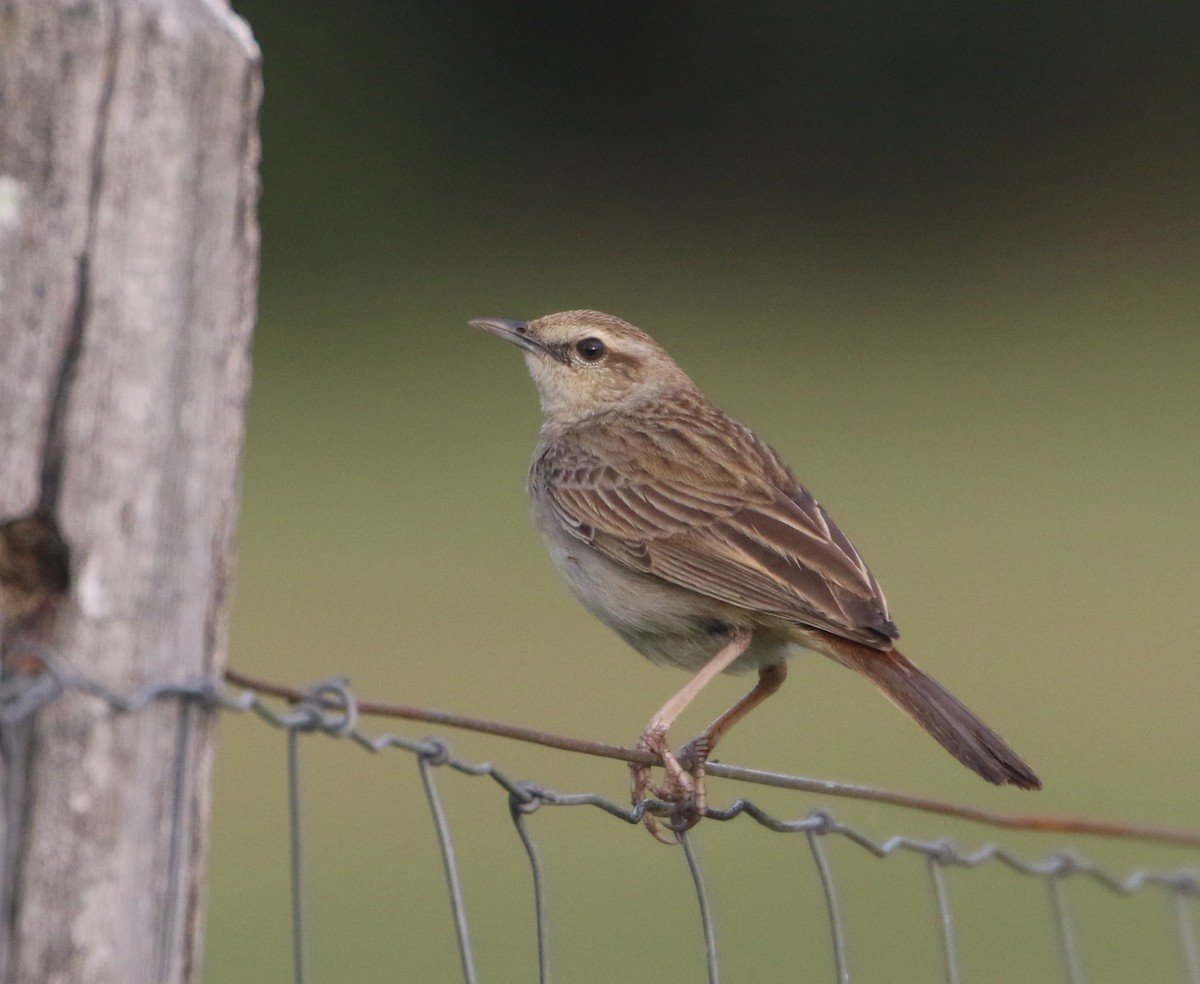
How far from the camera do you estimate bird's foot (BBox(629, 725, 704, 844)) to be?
443 centimetres

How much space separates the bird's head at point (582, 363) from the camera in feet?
21.4

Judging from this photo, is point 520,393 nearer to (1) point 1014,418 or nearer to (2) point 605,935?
(1) point 1014,418

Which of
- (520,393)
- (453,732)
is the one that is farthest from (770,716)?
(520,393)

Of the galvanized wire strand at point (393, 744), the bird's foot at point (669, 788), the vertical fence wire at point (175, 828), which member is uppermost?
the bird's foot at point (669, 788)

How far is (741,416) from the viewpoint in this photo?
1981 centimetres

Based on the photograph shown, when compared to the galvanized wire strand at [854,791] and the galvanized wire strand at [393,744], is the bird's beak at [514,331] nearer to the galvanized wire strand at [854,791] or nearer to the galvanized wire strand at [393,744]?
the galvanized wire strand at [854,791]

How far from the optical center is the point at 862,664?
4953 mm

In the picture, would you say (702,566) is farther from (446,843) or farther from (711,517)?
(446,843)

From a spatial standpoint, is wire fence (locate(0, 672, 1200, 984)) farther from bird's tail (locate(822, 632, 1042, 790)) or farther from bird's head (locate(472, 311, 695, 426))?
bird's head (locate(472, 311, 695, 426))

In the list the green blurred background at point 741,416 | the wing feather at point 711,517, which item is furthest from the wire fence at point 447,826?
the green blurred background at point 741,416

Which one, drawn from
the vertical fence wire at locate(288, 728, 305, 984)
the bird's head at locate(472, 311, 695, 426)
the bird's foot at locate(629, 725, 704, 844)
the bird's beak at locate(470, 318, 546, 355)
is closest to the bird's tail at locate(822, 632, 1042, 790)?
the bird's foot at locate(629, 725, 704, 844)

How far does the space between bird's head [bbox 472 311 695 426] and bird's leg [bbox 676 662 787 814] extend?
1218 mm

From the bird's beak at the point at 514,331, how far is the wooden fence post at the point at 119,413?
4.20m

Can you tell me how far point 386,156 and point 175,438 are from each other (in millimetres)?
24504
